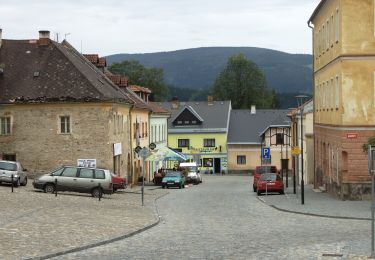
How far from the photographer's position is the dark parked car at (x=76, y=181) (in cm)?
A: 3734

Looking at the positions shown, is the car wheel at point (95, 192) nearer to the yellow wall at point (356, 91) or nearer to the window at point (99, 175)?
the window at point (99, 175)

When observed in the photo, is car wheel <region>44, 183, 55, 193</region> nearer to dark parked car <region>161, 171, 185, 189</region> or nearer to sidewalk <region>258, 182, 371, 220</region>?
sidewalk <region>258, 182, 371, 220</region>

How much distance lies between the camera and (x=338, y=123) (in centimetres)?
3756

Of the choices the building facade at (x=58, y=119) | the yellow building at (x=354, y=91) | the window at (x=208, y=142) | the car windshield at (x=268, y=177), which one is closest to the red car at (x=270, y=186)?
the car windshield at (x=268, y=177)

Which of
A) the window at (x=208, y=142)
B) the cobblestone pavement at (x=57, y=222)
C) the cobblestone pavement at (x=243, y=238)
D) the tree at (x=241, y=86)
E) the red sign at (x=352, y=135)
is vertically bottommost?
the cobblestone pavement at (x=243, y=238)

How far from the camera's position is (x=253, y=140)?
325ft

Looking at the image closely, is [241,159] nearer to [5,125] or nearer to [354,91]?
[5,125]

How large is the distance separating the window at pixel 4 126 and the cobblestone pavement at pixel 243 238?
21648 mm

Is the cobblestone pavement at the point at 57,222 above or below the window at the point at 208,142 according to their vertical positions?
below

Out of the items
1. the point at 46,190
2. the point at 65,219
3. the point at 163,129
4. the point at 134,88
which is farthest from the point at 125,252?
the point at 163,129

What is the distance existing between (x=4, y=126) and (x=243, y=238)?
1253 inches

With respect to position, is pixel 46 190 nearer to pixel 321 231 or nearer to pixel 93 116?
pixel 93 116

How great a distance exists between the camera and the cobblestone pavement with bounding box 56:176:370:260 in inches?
686

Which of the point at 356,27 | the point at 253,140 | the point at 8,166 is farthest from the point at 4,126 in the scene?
the point at 253,140
